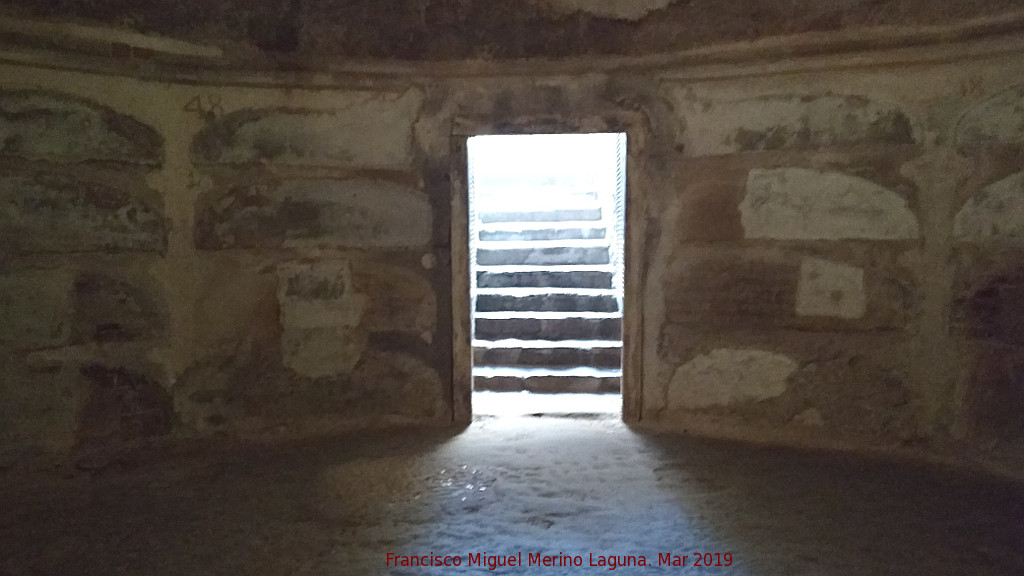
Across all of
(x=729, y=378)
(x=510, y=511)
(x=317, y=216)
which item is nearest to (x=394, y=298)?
(x=317, y=216)

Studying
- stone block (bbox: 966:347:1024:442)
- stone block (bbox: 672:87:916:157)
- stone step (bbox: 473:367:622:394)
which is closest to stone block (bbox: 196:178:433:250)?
stone step (bbox: 473:367:622:394)

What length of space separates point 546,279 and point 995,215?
222cm

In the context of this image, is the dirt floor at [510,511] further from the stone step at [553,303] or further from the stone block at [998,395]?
the stone step at [553,303]

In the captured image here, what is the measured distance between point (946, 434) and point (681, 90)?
1.42m

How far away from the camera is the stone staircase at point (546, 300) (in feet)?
10.7

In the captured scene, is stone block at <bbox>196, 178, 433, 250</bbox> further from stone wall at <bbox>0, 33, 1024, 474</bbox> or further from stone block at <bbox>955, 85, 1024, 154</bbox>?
stone block at <bbox>955, 85, 1024, 154</bbox>

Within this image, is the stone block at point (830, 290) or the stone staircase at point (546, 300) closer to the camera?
the stone block at point (830, 290)

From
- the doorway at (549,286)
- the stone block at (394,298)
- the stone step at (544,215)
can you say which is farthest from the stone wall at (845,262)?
the stone step at (544,215)

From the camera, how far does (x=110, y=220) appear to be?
7.47 ft

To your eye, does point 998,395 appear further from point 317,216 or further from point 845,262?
point 317,216

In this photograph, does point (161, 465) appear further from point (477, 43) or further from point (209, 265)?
point (477, 43)

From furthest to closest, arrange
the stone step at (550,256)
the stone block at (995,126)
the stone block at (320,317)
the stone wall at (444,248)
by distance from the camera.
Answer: the stone step at (550,256) → the stone block at (320,317) → the stone wall at (444,248) → the stone block at (995,126)

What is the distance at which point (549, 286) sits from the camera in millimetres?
3951

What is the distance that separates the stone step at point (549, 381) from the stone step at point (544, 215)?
5.54 ft
